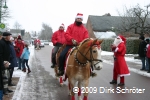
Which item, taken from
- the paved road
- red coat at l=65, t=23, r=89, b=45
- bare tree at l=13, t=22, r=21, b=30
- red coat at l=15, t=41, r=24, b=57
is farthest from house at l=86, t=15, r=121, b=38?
bare tree at l=13, t=22, r=21, b=30

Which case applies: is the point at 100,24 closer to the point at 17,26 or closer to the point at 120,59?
the point at 120,59

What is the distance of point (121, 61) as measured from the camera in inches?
393

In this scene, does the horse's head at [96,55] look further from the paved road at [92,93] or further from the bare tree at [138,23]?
the bare tree at [138,23]

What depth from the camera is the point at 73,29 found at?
7.13 m

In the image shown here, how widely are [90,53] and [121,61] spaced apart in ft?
14.7

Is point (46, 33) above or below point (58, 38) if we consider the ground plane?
above

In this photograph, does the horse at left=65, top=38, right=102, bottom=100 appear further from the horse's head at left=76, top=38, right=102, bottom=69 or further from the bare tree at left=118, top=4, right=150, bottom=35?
the bare tree at left=118, top=4, right=150, bottom=35

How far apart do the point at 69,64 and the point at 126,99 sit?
2.41 meters

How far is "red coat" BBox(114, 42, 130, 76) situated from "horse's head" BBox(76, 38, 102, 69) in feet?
12.8

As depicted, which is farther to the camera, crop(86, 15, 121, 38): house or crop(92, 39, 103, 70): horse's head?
crop(86, 15, 121, 38): house

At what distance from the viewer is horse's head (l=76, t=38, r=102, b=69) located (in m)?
5.64

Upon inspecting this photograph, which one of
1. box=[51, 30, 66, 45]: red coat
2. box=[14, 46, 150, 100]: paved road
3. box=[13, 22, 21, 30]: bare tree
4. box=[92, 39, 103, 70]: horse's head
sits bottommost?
box=[14, 46, 150, 100]: paved road

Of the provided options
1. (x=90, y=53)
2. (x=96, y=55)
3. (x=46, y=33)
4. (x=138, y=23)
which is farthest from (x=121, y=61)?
(x=46, y=33)

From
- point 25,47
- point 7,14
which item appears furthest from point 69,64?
point 7,14
